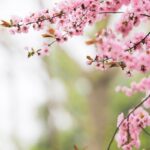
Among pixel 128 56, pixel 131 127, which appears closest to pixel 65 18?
pixel 128 56

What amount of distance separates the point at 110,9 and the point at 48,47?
53cm

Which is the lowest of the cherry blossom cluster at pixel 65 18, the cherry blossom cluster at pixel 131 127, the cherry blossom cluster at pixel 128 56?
the cherry blossom cluster at pixel 131 127

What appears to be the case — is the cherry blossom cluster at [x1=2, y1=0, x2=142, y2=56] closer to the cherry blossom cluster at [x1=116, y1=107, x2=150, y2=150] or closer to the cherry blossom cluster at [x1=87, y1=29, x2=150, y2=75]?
the cherry blossom cluster at [x1=87, y1=29, x2=150, y2=75]

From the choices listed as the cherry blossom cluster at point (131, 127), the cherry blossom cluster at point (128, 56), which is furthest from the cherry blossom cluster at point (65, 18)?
the cherry blossom cluster at point (131, 127)

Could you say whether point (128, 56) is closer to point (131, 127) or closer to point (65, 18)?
point (65, 18)

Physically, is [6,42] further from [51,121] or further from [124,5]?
[124,5]

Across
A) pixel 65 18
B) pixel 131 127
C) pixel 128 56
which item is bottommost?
pixel 131 127

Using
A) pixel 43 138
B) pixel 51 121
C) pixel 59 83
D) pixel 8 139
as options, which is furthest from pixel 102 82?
pixel 8 139

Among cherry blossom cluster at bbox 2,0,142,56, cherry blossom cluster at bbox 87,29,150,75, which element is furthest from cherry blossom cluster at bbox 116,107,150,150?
cherry blossom cluster at bbox 2,0,142,56

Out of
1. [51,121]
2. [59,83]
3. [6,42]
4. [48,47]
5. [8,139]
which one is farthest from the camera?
[8,139]

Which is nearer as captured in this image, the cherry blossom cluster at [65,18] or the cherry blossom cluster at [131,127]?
the cherry blossom cluster at [65,18]

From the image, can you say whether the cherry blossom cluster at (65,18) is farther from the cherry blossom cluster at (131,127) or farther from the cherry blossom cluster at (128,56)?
the cherry blossom cluster at (131,127)

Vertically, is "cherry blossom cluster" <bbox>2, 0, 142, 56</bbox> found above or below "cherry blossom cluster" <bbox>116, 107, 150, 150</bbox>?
above

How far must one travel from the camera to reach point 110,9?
147 inches
